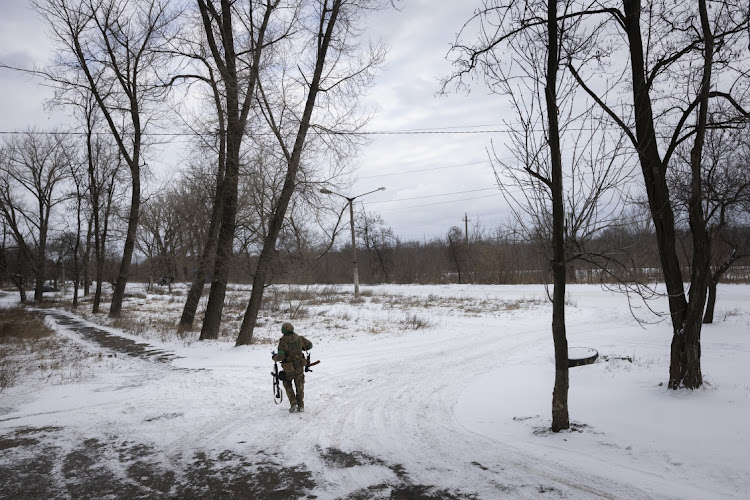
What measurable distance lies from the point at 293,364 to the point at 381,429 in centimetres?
180

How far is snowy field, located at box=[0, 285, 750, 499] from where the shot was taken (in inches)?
171

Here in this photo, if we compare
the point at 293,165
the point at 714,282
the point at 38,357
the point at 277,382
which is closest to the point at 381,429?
the point at 277,382

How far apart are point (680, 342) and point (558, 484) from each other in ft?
12.2

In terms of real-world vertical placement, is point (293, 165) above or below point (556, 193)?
above

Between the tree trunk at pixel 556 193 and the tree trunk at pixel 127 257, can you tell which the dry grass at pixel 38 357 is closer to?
the tree trunk at pixel 127 257

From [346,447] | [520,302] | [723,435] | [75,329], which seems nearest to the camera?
[723,435]

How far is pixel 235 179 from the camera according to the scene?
547 inches

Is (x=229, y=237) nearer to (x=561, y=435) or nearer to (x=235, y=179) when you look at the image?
(x=235, y=179)

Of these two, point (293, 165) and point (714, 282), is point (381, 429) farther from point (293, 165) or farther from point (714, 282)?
point (714, 282)

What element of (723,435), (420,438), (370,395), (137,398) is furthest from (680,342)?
(137,398)

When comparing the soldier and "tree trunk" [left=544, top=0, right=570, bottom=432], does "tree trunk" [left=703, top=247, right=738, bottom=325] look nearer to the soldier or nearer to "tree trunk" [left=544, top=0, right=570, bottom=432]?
"tree trunk" [left=544, top=0, right=570, bottom=432]

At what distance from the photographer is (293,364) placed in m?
7.04

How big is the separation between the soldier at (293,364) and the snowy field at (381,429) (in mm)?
287

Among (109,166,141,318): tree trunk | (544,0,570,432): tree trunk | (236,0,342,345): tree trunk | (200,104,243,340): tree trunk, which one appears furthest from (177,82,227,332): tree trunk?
(544,0,570,432): tree trunk
